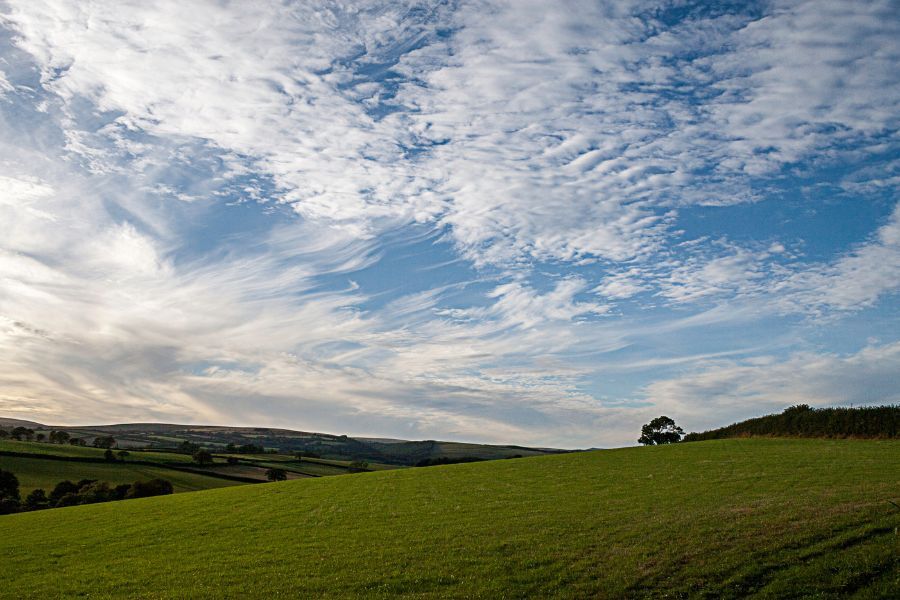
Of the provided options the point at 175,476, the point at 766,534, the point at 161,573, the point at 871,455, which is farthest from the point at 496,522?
the point at 175,476

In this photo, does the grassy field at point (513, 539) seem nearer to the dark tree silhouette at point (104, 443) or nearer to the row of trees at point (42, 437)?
the row of trees at point (42, 437)

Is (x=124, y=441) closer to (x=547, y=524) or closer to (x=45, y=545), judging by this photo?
(x=45, y=545)

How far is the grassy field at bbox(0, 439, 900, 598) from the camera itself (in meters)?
19.4

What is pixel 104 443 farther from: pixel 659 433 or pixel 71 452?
pixel 659 433

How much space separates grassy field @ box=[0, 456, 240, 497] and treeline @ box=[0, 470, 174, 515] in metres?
3.46

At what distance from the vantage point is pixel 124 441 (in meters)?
180

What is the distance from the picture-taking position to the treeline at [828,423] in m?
61.3

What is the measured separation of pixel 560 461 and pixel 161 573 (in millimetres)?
39374

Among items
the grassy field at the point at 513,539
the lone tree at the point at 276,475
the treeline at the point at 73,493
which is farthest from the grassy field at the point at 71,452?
the grassy field at the point at 513,539

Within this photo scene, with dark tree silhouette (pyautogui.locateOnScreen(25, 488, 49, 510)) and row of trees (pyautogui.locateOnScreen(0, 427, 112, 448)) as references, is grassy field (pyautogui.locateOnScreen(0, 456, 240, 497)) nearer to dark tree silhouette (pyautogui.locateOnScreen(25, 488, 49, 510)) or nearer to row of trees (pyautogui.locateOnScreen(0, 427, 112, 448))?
dark tree silhouette (pyautogui.locateOnScreen(25, 488, 49, 510))

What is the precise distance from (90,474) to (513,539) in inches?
3722

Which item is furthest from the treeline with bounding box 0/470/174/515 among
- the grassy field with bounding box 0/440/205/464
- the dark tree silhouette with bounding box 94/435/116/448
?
the dark tree silhouette with bounding box 94/435/116/448

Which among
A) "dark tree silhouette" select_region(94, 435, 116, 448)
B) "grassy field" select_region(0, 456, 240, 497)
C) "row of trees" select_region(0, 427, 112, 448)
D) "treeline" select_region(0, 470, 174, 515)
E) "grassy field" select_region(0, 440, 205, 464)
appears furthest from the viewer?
"dark tree silhouette" select_region(94, 435, 116, 448)

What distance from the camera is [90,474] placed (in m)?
96.3
